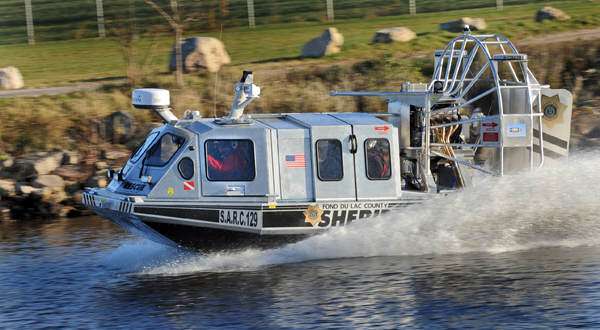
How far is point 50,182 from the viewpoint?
84.7ft

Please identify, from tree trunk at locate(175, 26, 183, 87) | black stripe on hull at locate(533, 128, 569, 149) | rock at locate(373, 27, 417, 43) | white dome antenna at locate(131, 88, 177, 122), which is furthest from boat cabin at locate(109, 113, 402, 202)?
rock at locate(373, 27, 417, 43)

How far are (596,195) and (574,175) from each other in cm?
Result: 50

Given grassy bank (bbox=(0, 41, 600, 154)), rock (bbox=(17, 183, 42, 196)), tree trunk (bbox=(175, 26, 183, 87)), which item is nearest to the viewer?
rock (bbox=(17, 183, 42, 196))

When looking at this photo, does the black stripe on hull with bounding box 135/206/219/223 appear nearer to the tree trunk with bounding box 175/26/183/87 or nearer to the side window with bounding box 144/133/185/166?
the side window with bounding box 144/133/185/166

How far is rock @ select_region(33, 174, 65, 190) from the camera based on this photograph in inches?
1011

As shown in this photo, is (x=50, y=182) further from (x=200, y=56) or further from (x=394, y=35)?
(x=394, y=35)

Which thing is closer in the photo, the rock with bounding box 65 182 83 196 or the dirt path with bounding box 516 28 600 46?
the rock with bounding box 65 182 83 196

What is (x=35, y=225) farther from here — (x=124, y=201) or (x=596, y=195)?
(x=596, y=195)

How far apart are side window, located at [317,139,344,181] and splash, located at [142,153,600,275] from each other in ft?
2.98

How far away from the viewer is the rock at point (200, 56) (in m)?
31.8

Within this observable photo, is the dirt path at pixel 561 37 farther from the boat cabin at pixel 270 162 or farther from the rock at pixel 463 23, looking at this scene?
the boat cabin at pixel 270 162

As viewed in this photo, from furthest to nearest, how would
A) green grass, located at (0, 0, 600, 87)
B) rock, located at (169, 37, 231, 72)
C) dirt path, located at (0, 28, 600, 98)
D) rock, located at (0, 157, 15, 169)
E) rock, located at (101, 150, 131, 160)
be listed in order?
green grass, located at (0, 0, 600, 87)
rock, located at (169, 37, 231, 72)
dirt path, located at (0, 28, 600, 98)
rock, located at (101, 150, 131, 160)
rock, located at (0, 157, 15, 169)

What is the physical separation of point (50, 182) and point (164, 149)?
29.9 feet

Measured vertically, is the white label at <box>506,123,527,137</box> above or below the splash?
above
